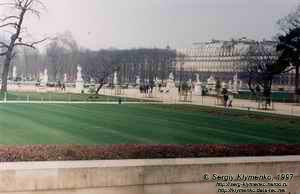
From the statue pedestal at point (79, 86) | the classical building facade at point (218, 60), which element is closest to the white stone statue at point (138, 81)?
the classical building facade at point (218, 60)

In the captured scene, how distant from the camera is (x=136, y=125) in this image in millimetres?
5047

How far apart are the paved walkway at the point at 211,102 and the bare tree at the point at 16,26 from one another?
0.86 metres

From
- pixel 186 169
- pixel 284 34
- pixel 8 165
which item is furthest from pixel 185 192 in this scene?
pixel 284 34

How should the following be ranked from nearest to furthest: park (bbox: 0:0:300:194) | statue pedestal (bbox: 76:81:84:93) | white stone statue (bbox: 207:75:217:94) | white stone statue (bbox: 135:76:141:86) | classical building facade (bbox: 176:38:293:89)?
1. park (bbox: 0:0:300:194)
2. statue pedestal (bbox: 76:81:84:93)
3. white stone statue (bbox: 135:76:141:86)
4. classical building facade (bbox: 176:38:293:89)
5. white stone statue (bbox: 207:75:217:94)

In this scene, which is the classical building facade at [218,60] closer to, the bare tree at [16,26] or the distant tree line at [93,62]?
the distant tree line at [93,62]

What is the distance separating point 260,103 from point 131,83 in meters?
1.35

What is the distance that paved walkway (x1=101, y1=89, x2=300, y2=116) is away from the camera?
511 centimetres

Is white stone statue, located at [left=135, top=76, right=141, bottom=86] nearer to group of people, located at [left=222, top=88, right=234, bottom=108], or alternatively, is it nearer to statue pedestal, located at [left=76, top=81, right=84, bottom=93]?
statue pedestal, located at [left=76, top=81, right=84, bottom=93]

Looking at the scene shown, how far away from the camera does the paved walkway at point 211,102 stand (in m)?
5.11

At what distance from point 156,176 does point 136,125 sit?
530mm

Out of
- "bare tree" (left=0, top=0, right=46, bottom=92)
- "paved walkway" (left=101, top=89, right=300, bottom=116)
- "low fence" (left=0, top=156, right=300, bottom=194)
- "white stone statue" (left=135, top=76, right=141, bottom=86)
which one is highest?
"bare tree" (left=0, top=0, right=46, bottom=92)

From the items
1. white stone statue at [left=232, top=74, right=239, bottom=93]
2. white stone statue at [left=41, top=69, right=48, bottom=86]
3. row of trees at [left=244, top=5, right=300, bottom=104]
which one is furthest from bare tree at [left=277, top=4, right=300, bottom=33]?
white stone statue at [left=41, top=69, right=48, bottom=86]

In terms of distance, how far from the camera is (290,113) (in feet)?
18.7

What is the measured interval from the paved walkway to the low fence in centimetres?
54
